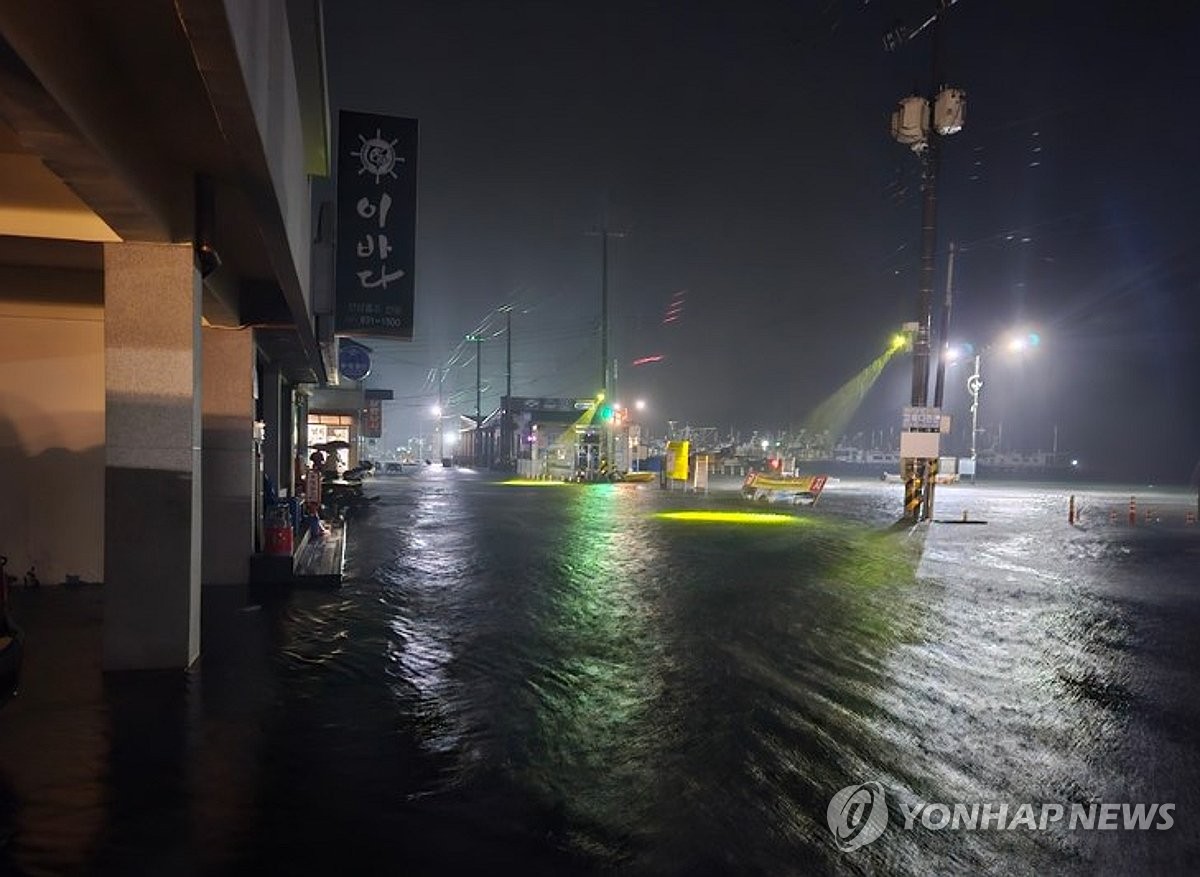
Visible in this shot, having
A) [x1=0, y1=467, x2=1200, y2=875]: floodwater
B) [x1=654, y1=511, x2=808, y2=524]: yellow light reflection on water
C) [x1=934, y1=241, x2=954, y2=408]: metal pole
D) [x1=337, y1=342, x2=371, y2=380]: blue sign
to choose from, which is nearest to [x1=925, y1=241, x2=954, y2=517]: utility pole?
[x1=934, y1=241, x2=954, y2=408]: metal pole

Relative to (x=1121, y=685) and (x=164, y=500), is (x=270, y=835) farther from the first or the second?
(x=1121, y=685)

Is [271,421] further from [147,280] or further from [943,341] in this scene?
[943,341]

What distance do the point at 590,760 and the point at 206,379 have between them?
7.99 m

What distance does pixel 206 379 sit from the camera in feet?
33.4

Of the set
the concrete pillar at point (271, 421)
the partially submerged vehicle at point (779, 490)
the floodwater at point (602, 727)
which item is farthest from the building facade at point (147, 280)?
the partially submerged vehicle at point (779, 490)

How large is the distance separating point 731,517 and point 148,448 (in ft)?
60.3

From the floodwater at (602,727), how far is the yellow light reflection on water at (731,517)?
974 cm

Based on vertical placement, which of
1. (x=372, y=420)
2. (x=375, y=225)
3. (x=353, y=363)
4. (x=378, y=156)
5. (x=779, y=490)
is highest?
(x=378, y=156)

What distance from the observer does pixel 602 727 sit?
18.1 feet

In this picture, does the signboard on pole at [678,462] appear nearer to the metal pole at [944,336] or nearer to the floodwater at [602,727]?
the metal pole at [944,336]

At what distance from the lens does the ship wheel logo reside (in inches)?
419

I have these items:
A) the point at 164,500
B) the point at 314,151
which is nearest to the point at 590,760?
the point at 164,500

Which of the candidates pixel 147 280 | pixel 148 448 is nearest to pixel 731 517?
pixel 148 448

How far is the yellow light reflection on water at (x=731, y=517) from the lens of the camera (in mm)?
21609
